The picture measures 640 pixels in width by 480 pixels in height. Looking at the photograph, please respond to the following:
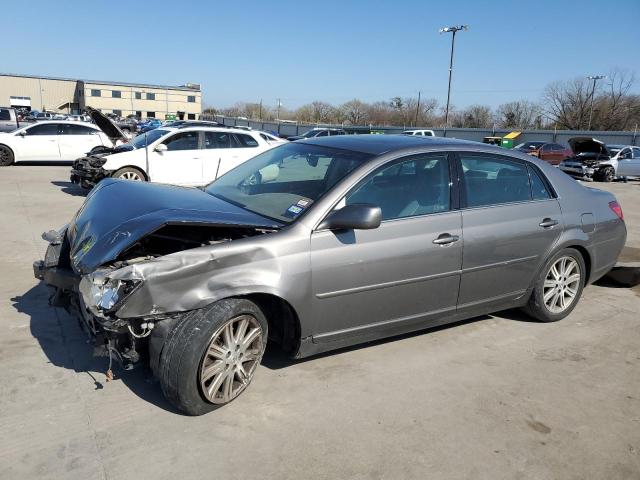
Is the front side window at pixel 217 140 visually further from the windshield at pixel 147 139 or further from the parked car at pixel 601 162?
the parked car at pixel 601 162

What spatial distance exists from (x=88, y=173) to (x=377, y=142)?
8.64 m

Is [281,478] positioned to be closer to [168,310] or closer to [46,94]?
[168,310]

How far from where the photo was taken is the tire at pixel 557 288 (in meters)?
4.66

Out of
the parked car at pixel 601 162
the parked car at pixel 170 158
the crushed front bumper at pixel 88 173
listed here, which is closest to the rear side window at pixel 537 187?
the parked car at pixel 170 158

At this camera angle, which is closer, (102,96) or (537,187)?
(537,187)

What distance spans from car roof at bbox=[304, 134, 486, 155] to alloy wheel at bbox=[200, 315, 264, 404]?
1.60 meters

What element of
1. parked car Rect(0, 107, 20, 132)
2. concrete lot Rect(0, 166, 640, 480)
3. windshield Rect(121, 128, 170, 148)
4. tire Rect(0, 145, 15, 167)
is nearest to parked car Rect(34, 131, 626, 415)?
concrete lot Rect(0, 166, 640, 480)

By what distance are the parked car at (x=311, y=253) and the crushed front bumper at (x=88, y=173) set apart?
7.17 m

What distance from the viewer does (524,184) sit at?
4.56 m

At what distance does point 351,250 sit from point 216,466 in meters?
1.53

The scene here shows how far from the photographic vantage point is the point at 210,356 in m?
3.13

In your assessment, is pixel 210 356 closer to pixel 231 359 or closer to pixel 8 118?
pixel 231 359

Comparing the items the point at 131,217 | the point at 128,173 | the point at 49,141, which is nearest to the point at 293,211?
the point at 131,217

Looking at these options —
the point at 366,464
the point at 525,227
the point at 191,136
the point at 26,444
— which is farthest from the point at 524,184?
the point at 191,136
